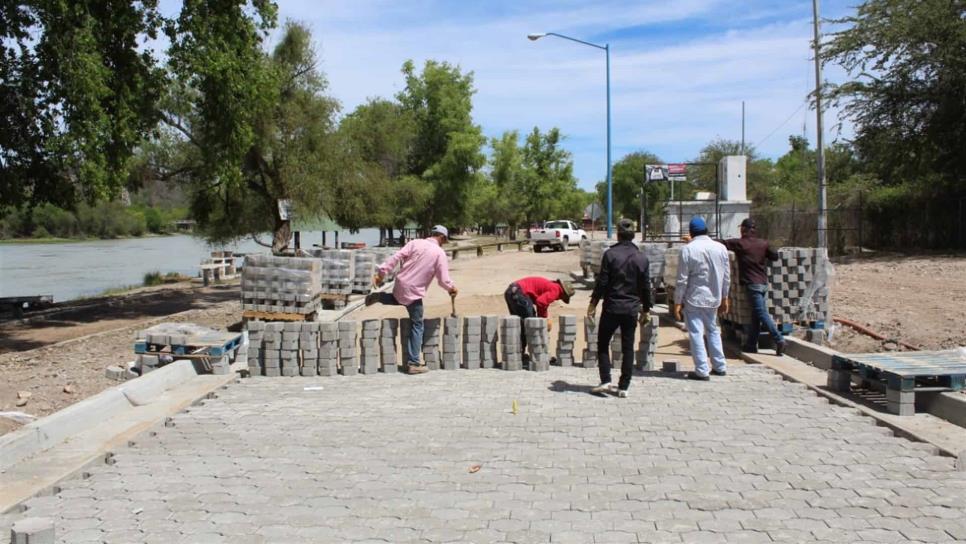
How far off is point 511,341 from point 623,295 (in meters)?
2.19

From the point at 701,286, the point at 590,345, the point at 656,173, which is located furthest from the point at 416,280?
the point at 656,173

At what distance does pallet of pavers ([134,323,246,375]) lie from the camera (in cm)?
1005

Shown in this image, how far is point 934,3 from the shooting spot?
27.1m

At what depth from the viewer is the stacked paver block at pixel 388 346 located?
10.0m

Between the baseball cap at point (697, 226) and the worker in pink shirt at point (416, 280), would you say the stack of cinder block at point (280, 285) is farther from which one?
the baseball cap at point (697, 226)

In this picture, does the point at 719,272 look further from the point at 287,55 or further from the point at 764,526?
the point at 287,55

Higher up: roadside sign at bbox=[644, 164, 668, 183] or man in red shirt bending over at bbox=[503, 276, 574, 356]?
roadside sign at bbox=[644, 164, 668, 183]

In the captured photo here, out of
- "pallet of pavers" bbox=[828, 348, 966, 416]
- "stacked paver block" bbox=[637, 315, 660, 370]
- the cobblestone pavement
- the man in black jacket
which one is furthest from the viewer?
"stacked paver block" bbox=[637, 315, 660, 370]

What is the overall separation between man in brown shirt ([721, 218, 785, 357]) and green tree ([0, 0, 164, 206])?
1150 centimetres

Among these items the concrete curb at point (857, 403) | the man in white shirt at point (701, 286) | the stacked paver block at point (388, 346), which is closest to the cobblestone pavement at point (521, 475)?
the concrete curb at point (857, 403)

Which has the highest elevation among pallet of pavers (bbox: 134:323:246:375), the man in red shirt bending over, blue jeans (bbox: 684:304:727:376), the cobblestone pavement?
the man in red shirt bending over

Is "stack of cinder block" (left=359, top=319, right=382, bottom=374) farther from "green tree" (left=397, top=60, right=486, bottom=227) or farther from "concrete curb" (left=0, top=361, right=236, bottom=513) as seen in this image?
"green tree" (left=397, top=60, right=486, bottom=227)

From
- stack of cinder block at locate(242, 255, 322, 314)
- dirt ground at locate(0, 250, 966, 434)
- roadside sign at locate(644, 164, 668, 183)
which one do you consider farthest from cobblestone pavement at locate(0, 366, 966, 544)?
roadside sign at locate(644, 164, 668, 183)

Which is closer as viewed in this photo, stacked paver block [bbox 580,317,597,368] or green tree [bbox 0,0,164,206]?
stacked paver block [bbox 580,317,597,368]
